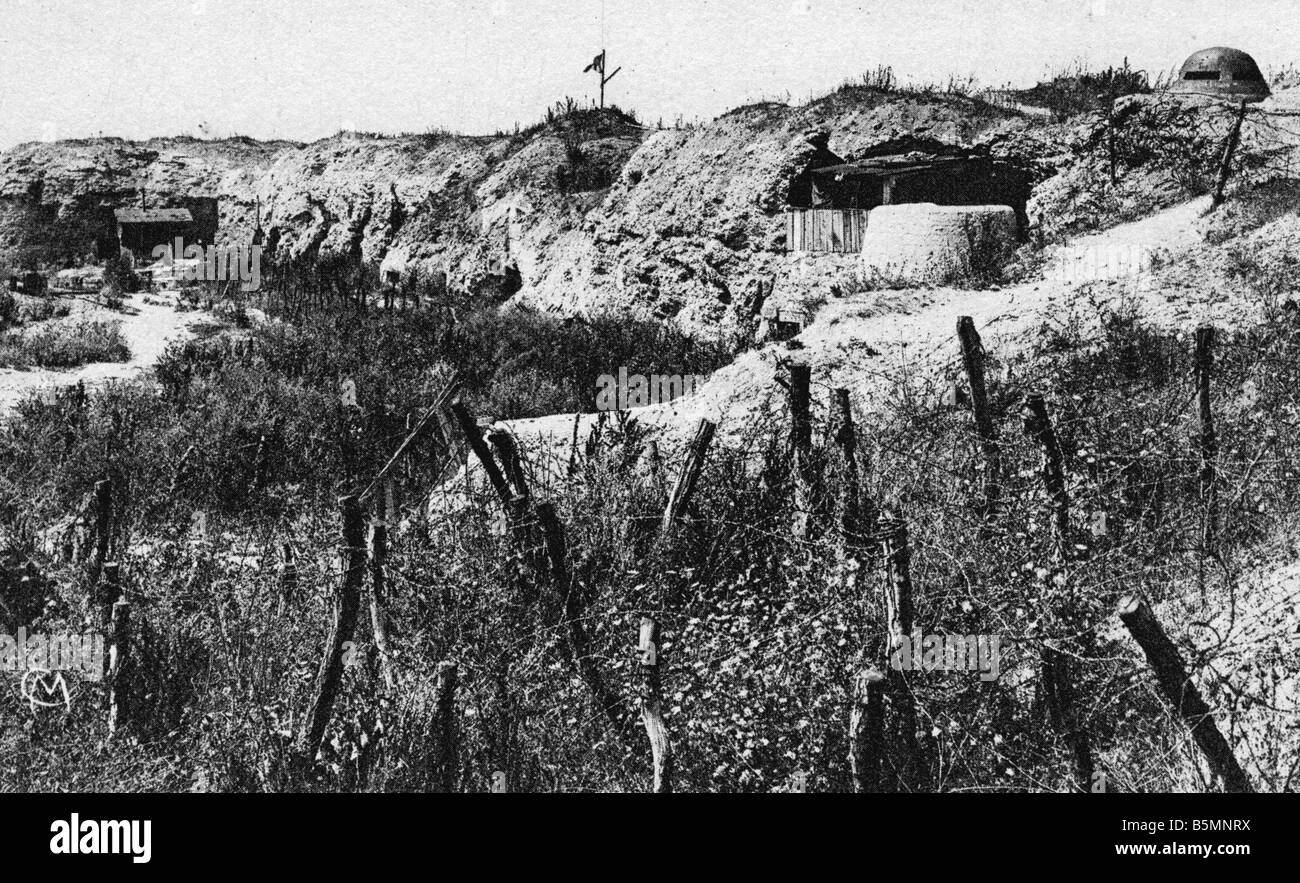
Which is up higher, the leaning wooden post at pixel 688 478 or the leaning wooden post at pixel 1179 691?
the leaning wooden post at pixel 688 478

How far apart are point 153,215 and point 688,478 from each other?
30.0 metres

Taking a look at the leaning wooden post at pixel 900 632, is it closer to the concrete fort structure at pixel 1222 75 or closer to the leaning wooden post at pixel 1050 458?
the leaning wooden post at pixel 1050 458

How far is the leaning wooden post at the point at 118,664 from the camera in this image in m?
4.11

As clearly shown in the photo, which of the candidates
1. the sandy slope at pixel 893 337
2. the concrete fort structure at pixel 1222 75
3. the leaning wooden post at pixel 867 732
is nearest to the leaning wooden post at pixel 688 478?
the leaning wooden post at pixel 867 732

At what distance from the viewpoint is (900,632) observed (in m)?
3.90

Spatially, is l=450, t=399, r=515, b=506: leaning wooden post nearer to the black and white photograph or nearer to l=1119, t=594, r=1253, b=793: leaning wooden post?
the black and white photograph

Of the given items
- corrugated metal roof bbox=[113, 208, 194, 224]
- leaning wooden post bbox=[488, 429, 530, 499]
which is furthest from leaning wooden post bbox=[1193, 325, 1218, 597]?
corrugated metal roof bbox=[113, 208, 194, 224]

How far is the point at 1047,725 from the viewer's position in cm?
388

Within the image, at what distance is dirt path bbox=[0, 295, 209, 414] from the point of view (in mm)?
12837

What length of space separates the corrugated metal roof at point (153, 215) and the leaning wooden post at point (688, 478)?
2877cm

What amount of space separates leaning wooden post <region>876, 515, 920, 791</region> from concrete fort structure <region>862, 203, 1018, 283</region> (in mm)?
10504
